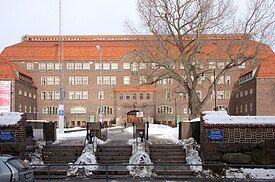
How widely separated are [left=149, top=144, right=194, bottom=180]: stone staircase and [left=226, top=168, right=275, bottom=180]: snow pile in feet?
5.07

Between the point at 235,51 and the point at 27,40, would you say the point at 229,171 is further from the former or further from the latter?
the point at 27,40

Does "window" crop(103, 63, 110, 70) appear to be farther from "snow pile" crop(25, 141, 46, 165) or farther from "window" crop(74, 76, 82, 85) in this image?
"snow pile" crop(25, 141, 46, 165)

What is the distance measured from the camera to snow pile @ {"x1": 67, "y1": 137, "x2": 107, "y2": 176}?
18.6 metres

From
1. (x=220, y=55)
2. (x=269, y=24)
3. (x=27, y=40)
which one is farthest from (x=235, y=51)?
(x=27, y=40)

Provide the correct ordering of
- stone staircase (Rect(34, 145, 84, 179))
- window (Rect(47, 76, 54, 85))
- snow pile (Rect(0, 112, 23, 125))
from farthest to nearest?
1. window (Rect(47, 76, 54, 85))
2. snow pile (Rect(0, 112, 23, 125))
3. stone staircase (Rect(34, 145, 84, 179))

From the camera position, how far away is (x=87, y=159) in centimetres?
2034

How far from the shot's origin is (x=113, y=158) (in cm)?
2133

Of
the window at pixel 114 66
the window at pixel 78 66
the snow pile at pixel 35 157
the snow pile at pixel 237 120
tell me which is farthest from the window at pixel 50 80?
the snow pile at pixel 237 120

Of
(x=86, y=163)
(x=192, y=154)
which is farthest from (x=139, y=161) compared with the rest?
(x=192, y=154)

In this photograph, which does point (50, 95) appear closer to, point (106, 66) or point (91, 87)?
point (91, 87)

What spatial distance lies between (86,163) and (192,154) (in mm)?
4903

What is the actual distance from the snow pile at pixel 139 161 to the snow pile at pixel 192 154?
177 centimetres

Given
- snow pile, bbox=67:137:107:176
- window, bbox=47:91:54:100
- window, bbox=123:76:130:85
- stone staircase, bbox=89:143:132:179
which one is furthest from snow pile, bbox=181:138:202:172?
window, bbox=47:91:54:100

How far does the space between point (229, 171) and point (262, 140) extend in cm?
231
